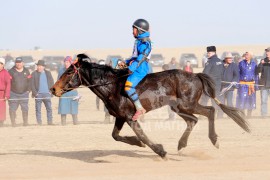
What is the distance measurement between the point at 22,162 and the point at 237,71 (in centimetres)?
1004

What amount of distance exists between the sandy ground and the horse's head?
1.26 meters

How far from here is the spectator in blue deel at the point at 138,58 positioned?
11352mm

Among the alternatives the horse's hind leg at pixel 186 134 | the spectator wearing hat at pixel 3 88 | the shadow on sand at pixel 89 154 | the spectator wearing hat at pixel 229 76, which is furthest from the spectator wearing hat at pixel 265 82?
the horse's hind leg at pixel 186 134

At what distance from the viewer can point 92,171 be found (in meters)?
10.2

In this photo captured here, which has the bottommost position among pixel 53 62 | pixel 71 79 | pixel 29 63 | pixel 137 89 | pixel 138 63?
pixel 53 62

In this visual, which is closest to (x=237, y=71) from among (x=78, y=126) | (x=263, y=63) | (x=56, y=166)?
(x=263, y=63)

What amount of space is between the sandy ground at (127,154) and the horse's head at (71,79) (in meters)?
1.26

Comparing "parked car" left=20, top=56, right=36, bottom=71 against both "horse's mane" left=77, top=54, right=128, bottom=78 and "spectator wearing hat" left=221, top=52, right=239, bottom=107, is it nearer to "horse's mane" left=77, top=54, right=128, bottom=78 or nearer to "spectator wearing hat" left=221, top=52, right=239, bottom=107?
"spectator wearing hat" left=221, top=52, right=239, bottom=107

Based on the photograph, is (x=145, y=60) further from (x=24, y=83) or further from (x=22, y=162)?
(x=24, y=83)

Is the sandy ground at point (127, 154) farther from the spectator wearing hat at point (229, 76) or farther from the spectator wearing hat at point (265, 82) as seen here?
the spectator wearing hat at point (229, 76)

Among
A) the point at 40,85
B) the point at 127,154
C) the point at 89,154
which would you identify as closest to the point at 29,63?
the point at 40,85

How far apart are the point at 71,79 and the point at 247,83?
9.71 metres

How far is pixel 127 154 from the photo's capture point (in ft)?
41.1

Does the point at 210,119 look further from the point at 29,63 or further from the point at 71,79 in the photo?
the point at 29,63
